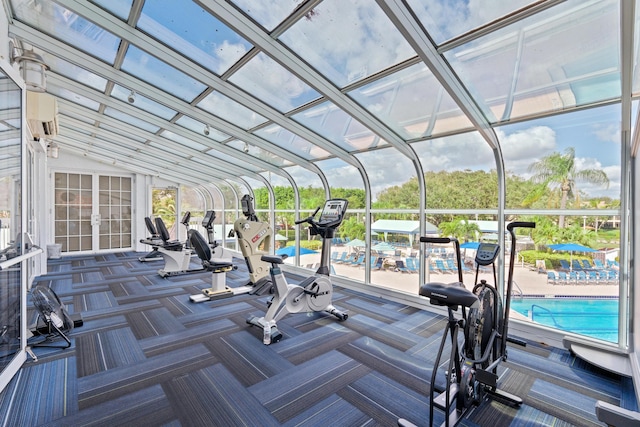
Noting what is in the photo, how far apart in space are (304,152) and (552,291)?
630cm

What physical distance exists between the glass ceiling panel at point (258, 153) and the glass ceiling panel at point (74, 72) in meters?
2.10

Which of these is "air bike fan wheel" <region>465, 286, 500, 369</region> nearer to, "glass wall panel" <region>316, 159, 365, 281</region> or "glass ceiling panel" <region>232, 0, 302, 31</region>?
"glass ceiling panel" <region>232, 0, 302, 31</region>

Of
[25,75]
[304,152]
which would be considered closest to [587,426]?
[304,152]

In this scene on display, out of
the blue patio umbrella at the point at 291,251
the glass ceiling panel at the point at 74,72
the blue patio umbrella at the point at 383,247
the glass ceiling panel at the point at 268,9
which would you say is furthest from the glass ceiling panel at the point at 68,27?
the blue patio umbrella at the point at 291,251

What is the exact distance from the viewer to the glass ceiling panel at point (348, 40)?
232 cm

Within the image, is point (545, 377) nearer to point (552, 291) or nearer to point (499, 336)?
point (499, 336)

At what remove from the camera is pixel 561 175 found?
376cm

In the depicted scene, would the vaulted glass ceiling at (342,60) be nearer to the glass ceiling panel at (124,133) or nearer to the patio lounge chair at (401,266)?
the glass ceiling panel at (124,133)

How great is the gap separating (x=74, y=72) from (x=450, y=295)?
5.31m

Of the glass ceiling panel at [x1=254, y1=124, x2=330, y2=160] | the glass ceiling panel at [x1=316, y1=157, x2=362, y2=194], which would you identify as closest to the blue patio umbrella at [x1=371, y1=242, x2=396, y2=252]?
the glass ceiling panel at [x1=316, y1=157, x2=362, y2=194]

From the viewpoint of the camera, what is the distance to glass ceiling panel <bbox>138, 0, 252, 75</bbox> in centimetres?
265

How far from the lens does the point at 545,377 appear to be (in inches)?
98.6

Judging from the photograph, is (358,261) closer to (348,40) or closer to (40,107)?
(348,40)

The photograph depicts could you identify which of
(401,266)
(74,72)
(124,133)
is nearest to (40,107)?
(74,72)
